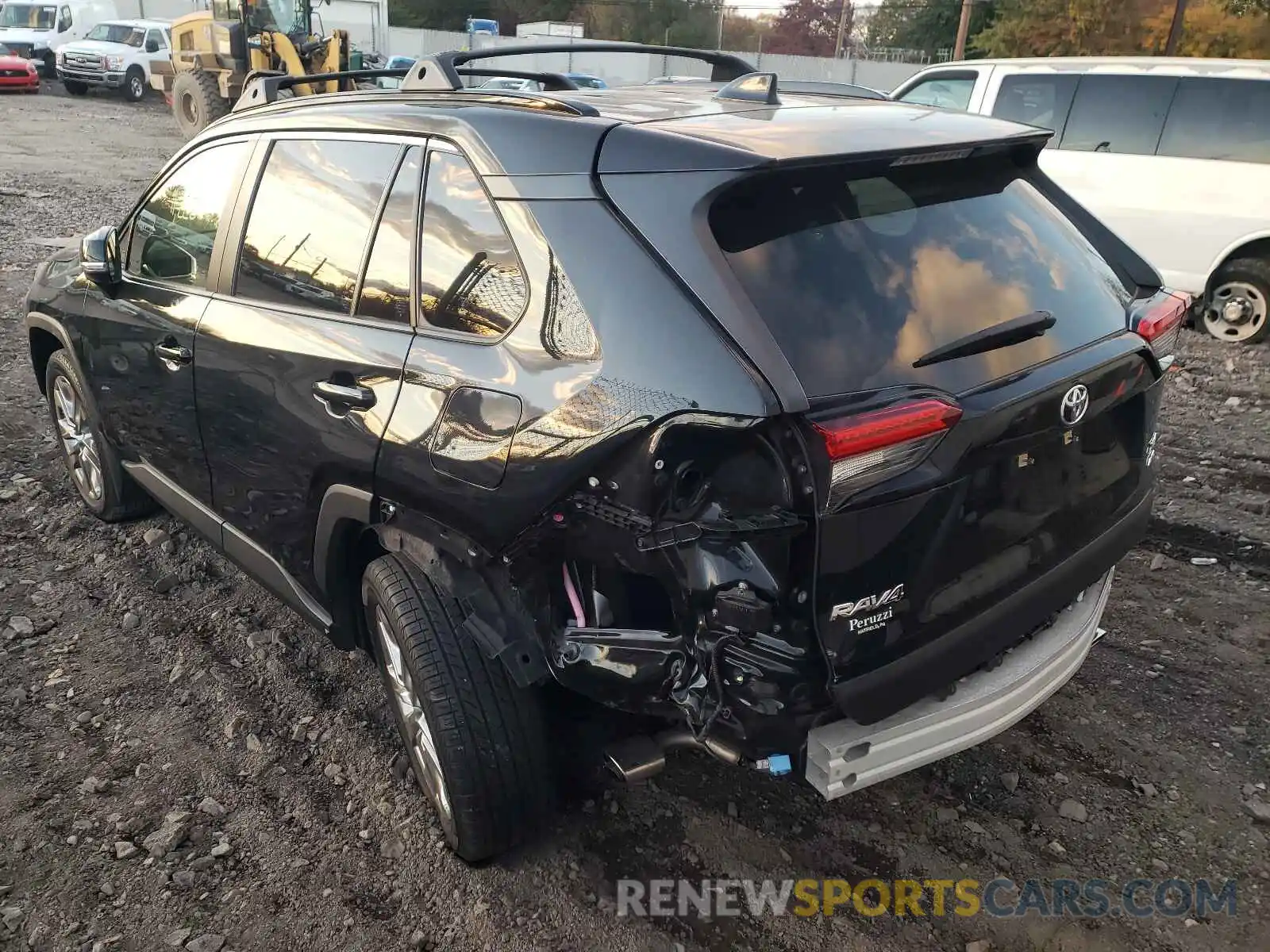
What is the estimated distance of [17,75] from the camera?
25672 mm

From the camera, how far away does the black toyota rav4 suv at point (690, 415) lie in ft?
6.65

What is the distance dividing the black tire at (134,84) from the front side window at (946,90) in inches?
1010

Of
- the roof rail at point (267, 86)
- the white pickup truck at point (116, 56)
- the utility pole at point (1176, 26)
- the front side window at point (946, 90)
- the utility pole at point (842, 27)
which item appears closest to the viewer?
the roof rail at point (267, 86)

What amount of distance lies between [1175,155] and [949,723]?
7127 mm

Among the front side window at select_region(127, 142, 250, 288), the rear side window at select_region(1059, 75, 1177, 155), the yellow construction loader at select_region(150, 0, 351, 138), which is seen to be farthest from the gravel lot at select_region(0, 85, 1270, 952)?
the yellow construction loader at select_region(150, 0, 351, 138)

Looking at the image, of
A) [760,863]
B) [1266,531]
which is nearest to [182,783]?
[760,863]

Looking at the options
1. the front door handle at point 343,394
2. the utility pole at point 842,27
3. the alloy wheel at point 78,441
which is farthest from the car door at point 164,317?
the utility pole at point 842,27

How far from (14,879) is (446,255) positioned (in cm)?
207

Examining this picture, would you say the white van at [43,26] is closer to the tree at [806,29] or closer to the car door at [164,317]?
the car door at [164,317]

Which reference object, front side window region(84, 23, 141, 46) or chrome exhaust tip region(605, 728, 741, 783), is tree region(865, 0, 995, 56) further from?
chrome exhaust tip region(605, 728, 741, 783)

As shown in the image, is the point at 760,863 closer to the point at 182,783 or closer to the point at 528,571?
the point at 528,571

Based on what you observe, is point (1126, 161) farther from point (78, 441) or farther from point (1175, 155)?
point (78, 441)

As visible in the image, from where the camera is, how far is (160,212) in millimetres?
3756

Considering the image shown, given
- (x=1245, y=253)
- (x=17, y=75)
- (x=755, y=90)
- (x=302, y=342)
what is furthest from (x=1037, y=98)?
(x=17, y=75)
